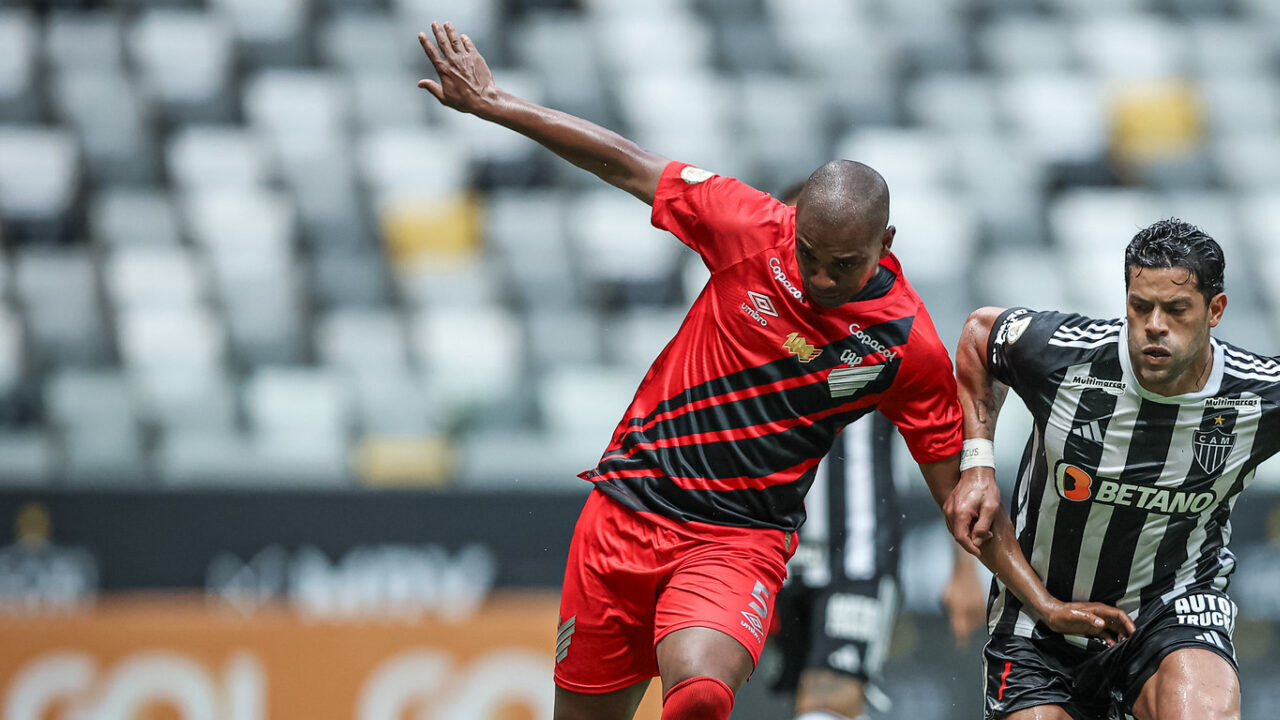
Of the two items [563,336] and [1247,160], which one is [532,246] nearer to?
[563,336]

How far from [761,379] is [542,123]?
964 millimetres

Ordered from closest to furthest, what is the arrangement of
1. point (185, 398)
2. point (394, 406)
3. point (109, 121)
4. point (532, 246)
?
point (185, 398), point (394, 406), point (532, 246), point (109, 121)

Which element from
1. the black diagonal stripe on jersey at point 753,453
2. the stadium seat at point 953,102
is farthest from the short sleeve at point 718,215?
the stadium seat at point 953,102

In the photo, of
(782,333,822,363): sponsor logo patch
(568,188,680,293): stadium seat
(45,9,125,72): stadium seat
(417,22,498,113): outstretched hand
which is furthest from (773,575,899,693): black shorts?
(45,9,125,72): stadium seat

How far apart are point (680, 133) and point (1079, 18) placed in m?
4.04

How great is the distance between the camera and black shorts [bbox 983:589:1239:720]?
12.7 ft

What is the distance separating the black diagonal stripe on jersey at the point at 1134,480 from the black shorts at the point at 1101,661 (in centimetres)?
13

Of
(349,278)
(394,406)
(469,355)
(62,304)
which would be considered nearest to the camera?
(394,406)

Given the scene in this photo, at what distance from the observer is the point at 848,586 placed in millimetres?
5168

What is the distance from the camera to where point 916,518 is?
7180 millimetres

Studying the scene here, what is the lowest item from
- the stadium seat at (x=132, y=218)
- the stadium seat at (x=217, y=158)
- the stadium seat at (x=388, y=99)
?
the stadium seat at (x=132, y=218)

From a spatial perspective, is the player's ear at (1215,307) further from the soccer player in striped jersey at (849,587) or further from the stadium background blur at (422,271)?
the stadium background blur at (422,271)

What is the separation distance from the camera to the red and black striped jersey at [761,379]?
12.7 ft

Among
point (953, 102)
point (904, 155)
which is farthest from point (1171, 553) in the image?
point (953, 102)
